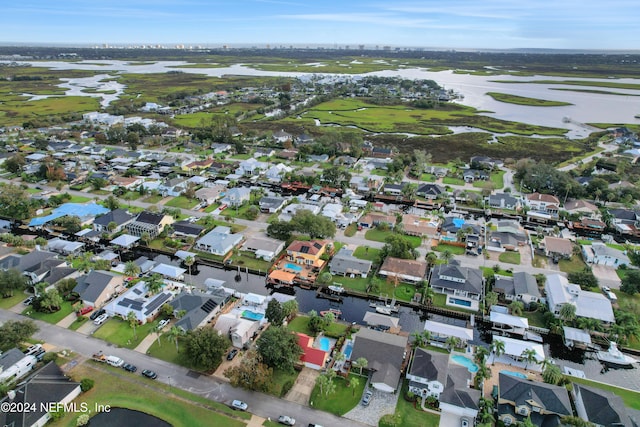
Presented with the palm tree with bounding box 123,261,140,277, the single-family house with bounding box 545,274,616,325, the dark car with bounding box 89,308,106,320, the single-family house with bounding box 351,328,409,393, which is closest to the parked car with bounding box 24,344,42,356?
the dark car with bounding box 89,308,106,320

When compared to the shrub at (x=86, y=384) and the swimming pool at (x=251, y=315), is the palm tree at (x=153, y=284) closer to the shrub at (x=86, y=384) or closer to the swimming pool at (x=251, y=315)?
the swimming pool at (x=251, y=315)

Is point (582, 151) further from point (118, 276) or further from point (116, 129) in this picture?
point (116, 129)

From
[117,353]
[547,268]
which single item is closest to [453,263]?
[547,268]

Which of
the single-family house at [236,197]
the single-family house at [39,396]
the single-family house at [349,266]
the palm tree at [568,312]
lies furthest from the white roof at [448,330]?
the single-family house at [236,197]

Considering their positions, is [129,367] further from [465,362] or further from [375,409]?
[465,362]

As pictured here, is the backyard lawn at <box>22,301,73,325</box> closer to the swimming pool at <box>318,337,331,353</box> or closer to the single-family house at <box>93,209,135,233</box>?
the single-family house at <box>93,209,135,233</box>
